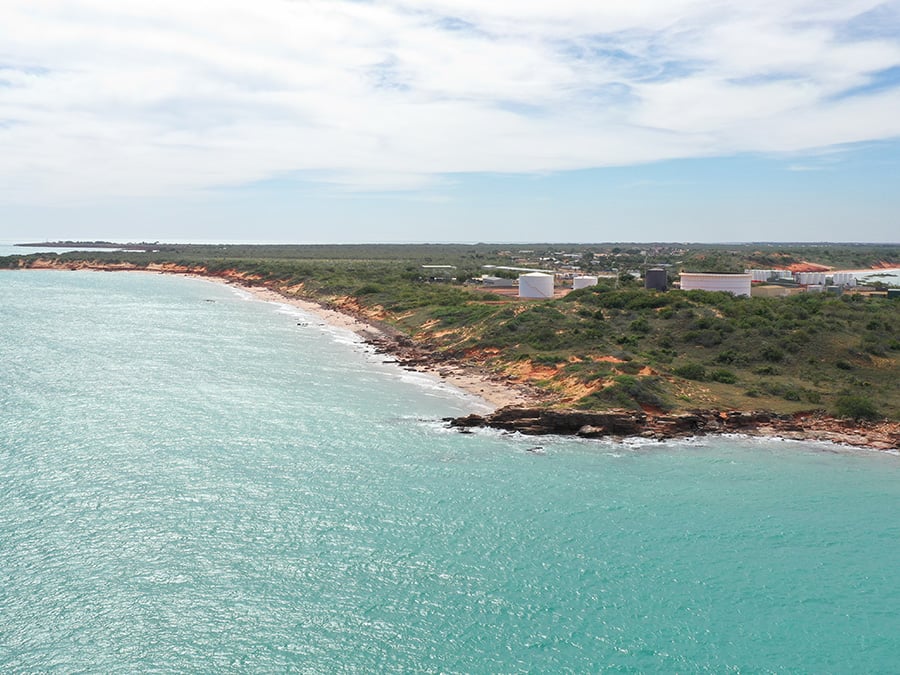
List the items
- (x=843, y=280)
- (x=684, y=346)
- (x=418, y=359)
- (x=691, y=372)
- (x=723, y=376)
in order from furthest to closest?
A: (x=843, y=280) → (x=418, y=359) → (x=684, y=346) → (x=723, y=376) → (x=691, y=372)

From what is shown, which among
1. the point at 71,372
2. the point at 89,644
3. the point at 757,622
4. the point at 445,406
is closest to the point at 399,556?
the point at 89,644

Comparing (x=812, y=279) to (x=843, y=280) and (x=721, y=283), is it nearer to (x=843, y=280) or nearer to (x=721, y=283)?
(x=843, y=280)

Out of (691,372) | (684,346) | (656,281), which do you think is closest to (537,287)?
(656,281)

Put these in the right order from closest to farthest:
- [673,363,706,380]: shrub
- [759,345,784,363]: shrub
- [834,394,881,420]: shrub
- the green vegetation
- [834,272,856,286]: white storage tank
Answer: [834,394,881,420]: shrub → the green vegetation → [673,363,706,380]: shrub → [759,345,784,363]: shrub → [834,272,856,286]: white storage tank

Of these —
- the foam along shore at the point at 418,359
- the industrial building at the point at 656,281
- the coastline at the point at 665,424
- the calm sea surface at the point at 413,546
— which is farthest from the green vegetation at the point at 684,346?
the industrial building at the point at 656,281

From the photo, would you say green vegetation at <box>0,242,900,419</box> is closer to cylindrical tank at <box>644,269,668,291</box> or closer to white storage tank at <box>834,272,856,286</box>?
cylindrical tank at <box>644,269,668,291</box>

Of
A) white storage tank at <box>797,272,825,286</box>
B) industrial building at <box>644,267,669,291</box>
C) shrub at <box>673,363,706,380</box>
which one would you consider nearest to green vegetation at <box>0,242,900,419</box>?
shrub at <box>673,363,706,380</box>

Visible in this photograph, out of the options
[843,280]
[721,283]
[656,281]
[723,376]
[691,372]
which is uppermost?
[656,281]

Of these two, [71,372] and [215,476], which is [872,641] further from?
[71,372]
